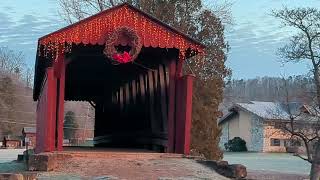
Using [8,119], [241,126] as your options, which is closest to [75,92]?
[241,126]

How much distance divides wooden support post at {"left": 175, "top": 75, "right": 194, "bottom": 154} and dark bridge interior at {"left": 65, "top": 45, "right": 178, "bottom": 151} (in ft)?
2.13

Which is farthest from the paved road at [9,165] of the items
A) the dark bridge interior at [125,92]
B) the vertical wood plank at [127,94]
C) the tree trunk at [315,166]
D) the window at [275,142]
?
the window at [275,142]

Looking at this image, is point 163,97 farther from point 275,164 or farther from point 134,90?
point 275,164

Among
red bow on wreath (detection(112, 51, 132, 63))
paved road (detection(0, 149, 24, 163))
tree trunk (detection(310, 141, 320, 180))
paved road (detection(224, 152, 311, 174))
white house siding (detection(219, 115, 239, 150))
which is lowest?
paved road (detection(224, 152, 311, 174))

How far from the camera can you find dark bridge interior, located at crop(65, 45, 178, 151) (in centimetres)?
1391

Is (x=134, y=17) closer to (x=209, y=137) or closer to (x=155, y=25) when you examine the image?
(x=155, y=25)

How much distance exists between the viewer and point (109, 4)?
26250 mm

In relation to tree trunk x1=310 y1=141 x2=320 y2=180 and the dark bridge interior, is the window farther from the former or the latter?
tree trunk x1=310 y1=141 x2=320 y2=180

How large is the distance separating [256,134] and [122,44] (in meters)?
45.0

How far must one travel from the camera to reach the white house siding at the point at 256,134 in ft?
180

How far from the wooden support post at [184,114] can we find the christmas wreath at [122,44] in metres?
1.36

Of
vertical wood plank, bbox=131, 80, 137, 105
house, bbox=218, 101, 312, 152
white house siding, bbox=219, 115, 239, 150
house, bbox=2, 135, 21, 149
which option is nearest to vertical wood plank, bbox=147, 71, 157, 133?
vertical wood plank, bbox=131, 80, 137, 105

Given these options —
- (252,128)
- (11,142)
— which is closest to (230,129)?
(252,128)

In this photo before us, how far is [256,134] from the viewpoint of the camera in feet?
183
